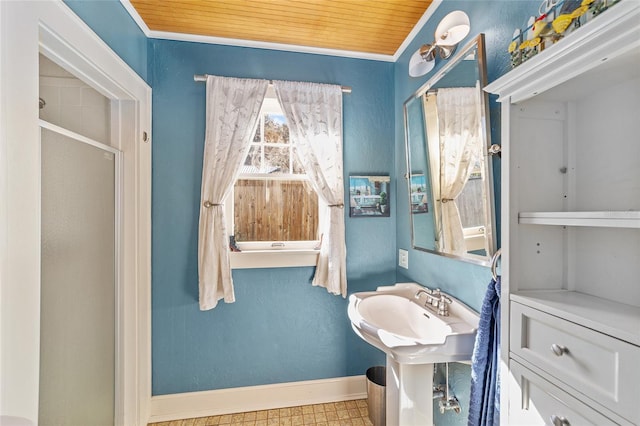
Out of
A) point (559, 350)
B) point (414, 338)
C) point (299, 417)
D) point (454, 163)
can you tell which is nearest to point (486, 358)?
point (414, 338)

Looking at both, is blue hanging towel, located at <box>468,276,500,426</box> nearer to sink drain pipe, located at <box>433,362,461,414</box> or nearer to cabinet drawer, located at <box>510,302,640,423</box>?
cabinet drawer, located at <box>510,302,640,423</box>

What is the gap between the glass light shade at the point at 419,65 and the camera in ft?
4.83

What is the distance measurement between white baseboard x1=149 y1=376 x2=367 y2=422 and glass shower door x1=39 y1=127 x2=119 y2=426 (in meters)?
0.35

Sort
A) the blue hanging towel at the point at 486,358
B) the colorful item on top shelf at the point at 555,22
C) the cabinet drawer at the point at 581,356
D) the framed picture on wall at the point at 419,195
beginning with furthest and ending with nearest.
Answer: the framed picture on wall at the point at 419,195 → the blue hanging towel at the point at 486,358 → the colorful item on top shelf at the point at 555,22 → the cabinet drawer at the point at 581,356

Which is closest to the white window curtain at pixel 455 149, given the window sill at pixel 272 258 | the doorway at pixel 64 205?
the window sill at pixel 272 258

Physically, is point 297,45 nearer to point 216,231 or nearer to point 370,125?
point 370,125

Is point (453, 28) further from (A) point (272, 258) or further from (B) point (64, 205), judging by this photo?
(B) point (64, 205)

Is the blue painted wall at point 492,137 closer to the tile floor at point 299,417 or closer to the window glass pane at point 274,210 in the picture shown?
the tile floor at point 299,417

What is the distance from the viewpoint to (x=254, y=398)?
1.90 m

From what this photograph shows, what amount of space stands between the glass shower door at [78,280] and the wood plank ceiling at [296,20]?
2.86 ft

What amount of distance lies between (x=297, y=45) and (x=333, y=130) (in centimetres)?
63

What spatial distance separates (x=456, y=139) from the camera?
1318mm

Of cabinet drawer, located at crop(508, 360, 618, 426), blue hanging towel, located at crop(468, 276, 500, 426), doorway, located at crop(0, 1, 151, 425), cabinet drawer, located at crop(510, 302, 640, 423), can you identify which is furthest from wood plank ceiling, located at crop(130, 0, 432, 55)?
cabinet drawer, located at crop(508, 360, 618, 426)

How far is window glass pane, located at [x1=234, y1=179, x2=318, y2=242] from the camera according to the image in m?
1.97
